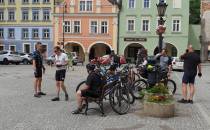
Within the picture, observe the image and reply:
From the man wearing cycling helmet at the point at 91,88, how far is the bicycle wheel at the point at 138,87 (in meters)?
3.01

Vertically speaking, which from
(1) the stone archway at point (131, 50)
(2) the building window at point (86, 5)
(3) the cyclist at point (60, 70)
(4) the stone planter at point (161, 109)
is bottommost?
(4) the stone planter at point (161, 109)

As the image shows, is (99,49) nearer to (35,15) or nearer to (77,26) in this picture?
(77,26)

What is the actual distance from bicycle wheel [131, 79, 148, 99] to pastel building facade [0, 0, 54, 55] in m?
47.8

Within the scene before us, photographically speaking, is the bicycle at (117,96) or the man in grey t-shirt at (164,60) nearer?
the bicycle at (117,96)

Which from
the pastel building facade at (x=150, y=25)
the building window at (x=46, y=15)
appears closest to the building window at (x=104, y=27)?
the pastel building facade at (x=150, y=25)

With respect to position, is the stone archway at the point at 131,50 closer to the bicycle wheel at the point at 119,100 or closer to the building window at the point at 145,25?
the building window at the point at 145,25

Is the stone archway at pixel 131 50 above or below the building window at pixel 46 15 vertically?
below

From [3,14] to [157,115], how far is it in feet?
185

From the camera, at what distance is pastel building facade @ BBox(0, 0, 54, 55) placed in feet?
203

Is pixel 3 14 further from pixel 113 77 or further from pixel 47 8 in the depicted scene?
pixel 113 77

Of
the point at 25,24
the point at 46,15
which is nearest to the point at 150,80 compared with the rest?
the point at 46,15

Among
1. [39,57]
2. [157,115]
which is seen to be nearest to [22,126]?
[157,115]

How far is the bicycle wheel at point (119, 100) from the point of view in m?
10.9

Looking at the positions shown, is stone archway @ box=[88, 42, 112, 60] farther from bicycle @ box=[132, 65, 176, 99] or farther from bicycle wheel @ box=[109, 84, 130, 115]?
bicycle wheel @ box=[109, 84, 130, 115]
